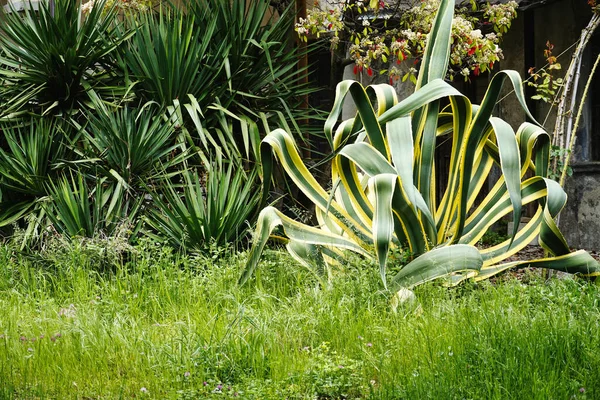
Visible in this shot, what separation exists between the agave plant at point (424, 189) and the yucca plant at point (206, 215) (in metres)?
0.72

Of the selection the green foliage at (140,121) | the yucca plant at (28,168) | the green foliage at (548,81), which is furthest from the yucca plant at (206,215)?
the green foliage at (548,81)

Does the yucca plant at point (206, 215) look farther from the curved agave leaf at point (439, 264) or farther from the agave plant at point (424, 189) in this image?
the curved agave leaf at point (439, 264)

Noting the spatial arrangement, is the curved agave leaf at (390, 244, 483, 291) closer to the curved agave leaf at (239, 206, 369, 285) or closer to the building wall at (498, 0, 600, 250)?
the curved agave leaf at (239, 206, 369, 285)

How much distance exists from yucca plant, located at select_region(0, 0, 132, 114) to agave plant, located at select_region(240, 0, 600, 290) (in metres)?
2.78

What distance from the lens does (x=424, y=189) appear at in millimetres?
5070

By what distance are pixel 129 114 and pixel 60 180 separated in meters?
0.82

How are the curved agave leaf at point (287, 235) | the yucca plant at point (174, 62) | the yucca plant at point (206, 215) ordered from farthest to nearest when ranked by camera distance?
the yucca plant at point (174, 62)
the yucca plant at point (206, 215)
the curved agave leaf at point (287, 235)

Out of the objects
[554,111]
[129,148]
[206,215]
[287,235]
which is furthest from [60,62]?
[554,111]

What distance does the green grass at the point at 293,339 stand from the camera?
3.16 m

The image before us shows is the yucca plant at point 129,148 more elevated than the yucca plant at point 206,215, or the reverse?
the yucca plant at point 129,148

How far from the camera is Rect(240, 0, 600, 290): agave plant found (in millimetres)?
4453

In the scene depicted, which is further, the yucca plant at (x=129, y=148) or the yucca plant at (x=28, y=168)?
the yucca plant at (x=28, y=168)

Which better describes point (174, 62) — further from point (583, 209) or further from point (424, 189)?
point (583, 209)

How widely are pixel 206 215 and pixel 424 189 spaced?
5.35 ft
